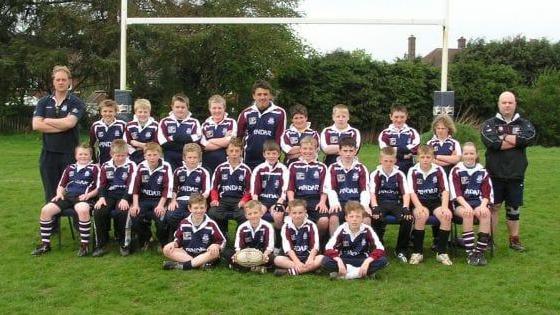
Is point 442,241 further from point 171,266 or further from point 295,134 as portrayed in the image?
point 171,266

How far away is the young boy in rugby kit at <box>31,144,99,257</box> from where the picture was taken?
6156 millimetres

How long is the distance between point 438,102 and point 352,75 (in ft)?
54.8

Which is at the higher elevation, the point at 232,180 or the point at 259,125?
the point at 259,125

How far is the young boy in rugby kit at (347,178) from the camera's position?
614cm

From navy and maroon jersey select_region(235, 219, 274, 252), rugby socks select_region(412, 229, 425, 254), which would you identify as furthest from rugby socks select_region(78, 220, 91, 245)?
rugby socks select_region(412, 229, 425, 254)

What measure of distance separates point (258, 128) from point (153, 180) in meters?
1.34

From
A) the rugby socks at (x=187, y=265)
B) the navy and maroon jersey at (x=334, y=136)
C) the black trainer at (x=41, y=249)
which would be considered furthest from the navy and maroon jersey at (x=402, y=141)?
the black trainer at (x=41, y=249)

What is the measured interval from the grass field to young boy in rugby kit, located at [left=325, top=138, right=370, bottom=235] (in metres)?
0.81

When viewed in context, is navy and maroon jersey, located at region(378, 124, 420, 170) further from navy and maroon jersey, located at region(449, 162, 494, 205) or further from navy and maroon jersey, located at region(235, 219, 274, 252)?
navy and maroon jersey, located at region(235, 219, 274, 252)

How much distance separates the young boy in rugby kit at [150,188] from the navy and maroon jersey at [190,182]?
0.31ft

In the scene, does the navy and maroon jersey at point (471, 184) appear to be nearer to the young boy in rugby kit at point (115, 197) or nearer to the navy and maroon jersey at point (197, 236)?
the navy and maroon jersey at point (197, 236)

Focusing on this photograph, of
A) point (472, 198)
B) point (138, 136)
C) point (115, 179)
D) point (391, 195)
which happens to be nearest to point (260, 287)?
point (391, 195)

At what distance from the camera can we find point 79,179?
6.42 m

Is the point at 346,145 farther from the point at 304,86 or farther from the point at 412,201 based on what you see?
the point at 304,86
